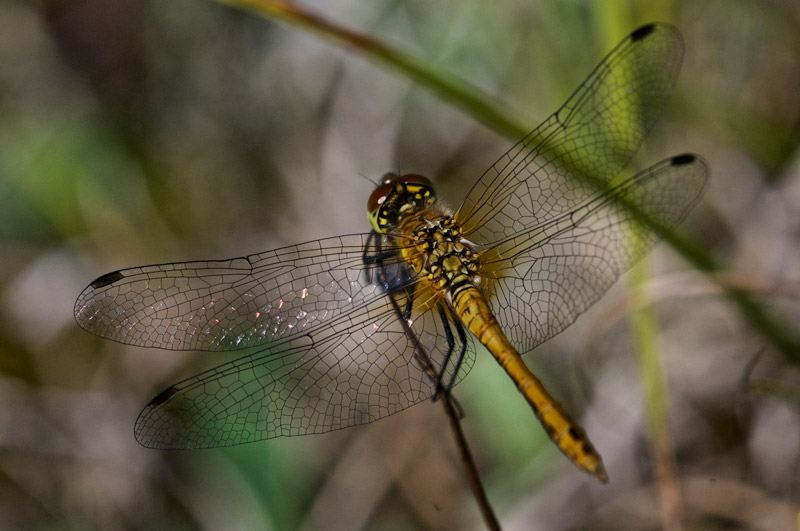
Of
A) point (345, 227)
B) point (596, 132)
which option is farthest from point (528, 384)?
point (345, 227)

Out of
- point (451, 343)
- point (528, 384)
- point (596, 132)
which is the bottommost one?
point (528, 384)

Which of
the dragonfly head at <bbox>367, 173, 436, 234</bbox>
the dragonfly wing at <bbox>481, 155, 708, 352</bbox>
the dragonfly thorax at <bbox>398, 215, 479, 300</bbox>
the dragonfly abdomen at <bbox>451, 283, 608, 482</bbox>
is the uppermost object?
the dragonfly head at <bbox>367, 173, 436, 234</bbox>

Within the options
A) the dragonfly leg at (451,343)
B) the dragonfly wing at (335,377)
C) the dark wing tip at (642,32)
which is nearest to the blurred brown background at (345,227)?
the dark wing tip at (642,32)

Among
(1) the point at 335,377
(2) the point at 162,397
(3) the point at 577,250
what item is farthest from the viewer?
(3) the point at 577,250

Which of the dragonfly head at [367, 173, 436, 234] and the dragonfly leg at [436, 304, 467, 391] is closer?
the dragonfly leg at [436, 304, 467, 391]

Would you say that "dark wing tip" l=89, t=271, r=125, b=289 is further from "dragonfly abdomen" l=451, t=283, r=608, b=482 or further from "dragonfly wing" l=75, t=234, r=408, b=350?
"dragonfly abdomen" l=451, t=283, r=608, b=482

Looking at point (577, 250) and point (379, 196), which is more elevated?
point (379, 196)

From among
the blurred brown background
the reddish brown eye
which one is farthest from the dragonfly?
the blurred brown background

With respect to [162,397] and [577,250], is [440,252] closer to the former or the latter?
[577,250]
